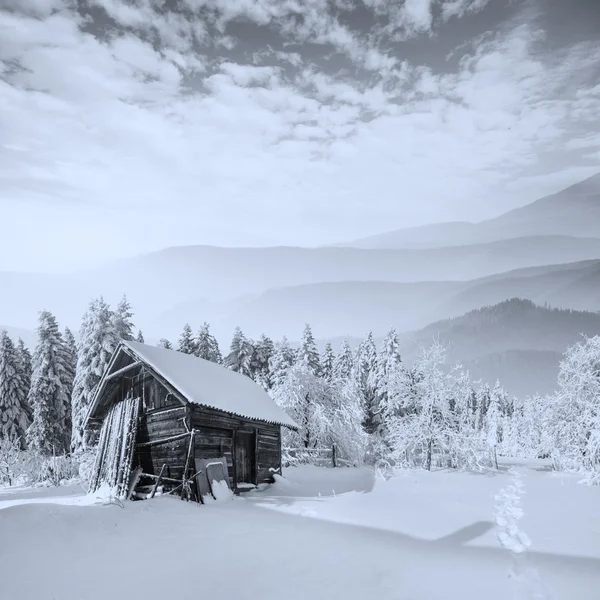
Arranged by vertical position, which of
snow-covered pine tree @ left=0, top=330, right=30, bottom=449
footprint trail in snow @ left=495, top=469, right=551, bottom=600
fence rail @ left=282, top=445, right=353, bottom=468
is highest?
snow-covered pine tree @ left=0, top=330, right=30, bottom=449

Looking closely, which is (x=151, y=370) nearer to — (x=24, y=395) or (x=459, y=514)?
(x=459, y=514)

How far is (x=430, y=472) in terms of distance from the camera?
27.9m

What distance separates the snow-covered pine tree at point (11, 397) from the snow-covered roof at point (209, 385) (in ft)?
83.9

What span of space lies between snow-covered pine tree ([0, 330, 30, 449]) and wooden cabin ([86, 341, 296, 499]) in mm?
Result: 21133

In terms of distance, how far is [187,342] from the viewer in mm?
50281

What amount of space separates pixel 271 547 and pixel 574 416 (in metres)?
24.9

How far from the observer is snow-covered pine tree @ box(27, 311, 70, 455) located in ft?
114

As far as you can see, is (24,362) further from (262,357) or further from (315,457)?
(315,457)

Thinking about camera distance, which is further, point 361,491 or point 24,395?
point 24,395

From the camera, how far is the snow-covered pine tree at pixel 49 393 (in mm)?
34875

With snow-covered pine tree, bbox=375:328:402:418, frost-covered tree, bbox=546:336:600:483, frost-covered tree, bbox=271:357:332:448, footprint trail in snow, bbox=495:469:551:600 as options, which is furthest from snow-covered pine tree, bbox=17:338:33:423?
frost-covered tree, bbox=546:336:600:483

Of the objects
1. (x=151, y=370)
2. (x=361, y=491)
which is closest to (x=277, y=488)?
(x=361, y=491)

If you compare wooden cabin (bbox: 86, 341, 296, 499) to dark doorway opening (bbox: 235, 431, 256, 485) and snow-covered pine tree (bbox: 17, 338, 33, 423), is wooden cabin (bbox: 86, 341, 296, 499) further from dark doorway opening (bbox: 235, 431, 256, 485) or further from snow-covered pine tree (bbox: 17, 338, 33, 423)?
snow-covered pine tree (bbox: 17, 338, 33, 423)

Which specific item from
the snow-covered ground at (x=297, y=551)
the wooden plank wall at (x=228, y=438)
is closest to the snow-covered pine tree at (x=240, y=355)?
the wooden plank wall at (x=228, y=438)
